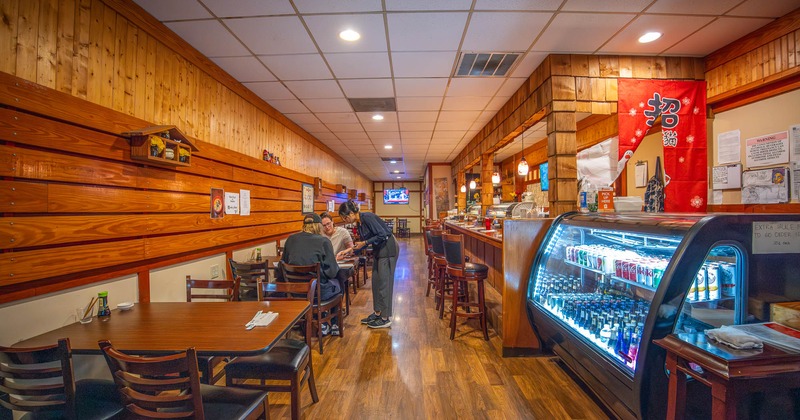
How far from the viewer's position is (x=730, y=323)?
152 cm

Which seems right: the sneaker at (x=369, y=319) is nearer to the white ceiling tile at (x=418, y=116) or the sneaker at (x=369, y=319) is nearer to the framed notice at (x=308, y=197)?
the framed notice at (x=308, y=197)

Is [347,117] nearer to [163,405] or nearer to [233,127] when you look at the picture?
[233,127]

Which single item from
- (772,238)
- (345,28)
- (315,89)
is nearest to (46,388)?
(345,28)

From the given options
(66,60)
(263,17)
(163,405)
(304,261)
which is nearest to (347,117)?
(263,17)

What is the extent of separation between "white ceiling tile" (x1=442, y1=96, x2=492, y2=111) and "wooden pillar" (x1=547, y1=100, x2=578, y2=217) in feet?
5.03

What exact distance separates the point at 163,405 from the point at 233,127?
3550 mm

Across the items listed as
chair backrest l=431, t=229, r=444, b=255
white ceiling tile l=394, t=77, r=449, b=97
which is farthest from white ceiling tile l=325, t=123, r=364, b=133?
chair backrest l=431, t=229, r=444, b=255

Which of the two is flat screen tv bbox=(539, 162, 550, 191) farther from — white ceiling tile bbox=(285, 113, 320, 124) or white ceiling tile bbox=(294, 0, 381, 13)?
Answer: white ceiling tile bbox=(294, 0, 381, 13)

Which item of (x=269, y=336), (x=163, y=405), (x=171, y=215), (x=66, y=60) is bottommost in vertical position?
(x=163, y=405)

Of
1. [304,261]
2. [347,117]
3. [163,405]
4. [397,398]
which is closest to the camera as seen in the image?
[163,405]

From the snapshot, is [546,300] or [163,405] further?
[546,300]

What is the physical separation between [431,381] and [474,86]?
378cm

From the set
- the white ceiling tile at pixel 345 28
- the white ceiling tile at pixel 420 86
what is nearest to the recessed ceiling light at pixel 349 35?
the white ceiling tile at pixel 345 28

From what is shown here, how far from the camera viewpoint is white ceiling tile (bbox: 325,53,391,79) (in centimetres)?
354
